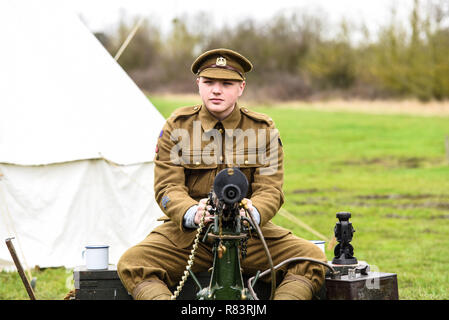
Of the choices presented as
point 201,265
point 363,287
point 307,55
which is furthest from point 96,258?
point 307,55

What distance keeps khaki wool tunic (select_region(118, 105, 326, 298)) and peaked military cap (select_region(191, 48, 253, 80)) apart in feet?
0.84

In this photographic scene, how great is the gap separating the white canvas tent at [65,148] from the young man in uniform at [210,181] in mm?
3919

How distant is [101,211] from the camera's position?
8.55 m

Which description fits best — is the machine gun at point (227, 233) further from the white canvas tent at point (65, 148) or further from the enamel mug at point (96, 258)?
the white canvas tent at point (65, 148)

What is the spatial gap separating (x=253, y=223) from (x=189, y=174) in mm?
922

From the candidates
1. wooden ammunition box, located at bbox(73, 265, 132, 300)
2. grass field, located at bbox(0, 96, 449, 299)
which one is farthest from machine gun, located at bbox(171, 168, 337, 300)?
grass field, located at bbox(0, 96, 449, 299)

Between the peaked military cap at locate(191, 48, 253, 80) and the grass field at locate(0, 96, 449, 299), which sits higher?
the grass field at locate(0, 96, 449, 299)

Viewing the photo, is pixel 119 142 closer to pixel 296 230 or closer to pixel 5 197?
pixel 5 197

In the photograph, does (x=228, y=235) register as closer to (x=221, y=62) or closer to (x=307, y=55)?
(x=221, y=62)

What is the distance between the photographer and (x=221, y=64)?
443 cm

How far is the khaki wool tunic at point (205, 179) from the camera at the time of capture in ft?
14.0

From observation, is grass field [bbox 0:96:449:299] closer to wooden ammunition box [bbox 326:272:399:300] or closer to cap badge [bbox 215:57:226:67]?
wooden ammunition box [bbox 326:272:399:300]

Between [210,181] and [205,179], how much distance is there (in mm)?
36

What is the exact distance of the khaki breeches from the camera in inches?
160
